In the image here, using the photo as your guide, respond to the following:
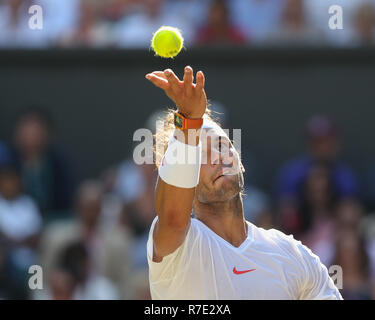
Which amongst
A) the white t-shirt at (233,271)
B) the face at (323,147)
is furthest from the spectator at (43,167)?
the white t-shirt at (233,271)

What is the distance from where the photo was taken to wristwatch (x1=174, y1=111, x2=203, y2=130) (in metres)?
3.07

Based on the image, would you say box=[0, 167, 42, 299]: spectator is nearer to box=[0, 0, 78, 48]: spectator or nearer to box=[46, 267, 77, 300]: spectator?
box=[46, 267, 77, 300]: spectator

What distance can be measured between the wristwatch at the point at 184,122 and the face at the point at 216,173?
37 cm

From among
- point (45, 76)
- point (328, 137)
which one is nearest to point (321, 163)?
point (328, 137)

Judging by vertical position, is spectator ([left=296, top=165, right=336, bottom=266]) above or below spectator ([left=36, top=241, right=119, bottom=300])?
above

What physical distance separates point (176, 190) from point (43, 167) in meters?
5.12

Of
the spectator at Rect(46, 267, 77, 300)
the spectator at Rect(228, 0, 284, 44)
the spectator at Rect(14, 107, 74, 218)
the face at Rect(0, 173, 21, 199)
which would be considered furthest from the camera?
the spectator at Rect(228, 0, 284, 44)

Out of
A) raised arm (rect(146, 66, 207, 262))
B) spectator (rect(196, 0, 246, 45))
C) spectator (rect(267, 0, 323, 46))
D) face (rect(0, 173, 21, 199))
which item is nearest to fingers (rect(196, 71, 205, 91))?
raised arm (rect(146, 66, 207, 262))

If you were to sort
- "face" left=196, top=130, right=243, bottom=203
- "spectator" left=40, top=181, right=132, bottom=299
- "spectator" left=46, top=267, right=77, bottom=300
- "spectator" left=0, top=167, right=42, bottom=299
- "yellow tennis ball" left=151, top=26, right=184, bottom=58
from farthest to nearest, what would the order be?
"spectator" left=0, top=167, right=42, bottom=299 < "spectator" left=40, top=181, right=132, bottom=299 < "spectator" left=46, top=267, right=77, bottom=300 < "yellow tennis ball" left=151, top=26, right=184, bottom=58 < "face" left=196, top=130, right=243, bottom=203

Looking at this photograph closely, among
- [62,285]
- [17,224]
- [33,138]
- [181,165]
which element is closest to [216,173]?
[181,165]

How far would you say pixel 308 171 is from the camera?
755 cm

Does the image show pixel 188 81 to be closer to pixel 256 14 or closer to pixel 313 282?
pixel 313 282

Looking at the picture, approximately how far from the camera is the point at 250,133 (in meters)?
8.26

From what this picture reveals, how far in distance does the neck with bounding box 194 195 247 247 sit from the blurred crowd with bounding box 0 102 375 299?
326cm
